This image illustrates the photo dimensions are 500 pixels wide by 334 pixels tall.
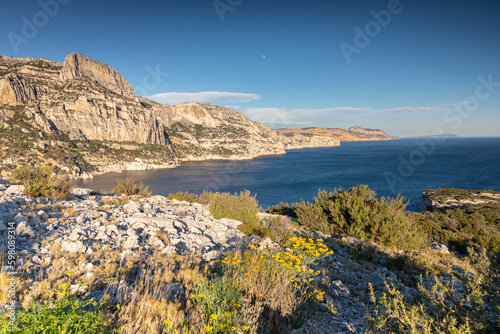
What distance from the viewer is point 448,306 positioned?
2879mm

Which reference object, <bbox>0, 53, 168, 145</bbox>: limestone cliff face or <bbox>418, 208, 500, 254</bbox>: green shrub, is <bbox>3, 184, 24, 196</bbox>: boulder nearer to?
<bbox>418, 208, 500, 254</bbox>: green shrub

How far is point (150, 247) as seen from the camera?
4.59m

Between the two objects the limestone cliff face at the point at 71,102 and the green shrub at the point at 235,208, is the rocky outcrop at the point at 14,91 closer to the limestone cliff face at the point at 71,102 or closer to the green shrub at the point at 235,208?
the limestone cliff face at the point at 71,102

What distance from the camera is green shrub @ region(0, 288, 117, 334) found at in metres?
1.74

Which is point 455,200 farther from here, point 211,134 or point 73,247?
point 211,134

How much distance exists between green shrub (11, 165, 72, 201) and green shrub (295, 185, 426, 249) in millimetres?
8433

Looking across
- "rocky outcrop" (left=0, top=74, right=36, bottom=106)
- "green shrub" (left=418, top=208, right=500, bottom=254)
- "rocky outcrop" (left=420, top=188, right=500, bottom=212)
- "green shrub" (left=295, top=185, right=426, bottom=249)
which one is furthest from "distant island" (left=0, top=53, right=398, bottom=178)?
"rocky outcrop" (left=420, top=188, right=500, bottom=212)

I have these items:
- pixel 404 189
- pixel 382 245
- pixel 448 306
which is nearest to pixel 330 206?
pixel 382 245

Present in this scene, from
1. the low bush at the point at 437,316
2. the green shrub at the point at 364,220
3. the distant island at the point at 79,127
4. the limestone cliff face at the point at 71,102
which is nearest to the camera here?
the low bush at the point at 437,316

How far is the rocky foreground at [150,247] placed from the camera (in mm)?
3160

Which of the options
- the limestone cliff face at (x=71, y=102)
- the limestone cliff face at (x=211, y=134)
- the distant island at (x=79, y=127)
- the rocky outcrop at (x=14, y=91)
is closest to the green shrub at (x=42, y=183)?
the distant island at (x=79, y=127)

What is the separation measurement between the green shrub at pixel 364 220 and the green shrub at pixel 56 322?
7381 mm

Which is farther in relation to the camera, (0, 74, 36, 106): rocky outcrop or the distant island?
(0, 74, 36, 106): rocky outcrop

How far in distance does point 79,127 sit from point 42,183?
101m
